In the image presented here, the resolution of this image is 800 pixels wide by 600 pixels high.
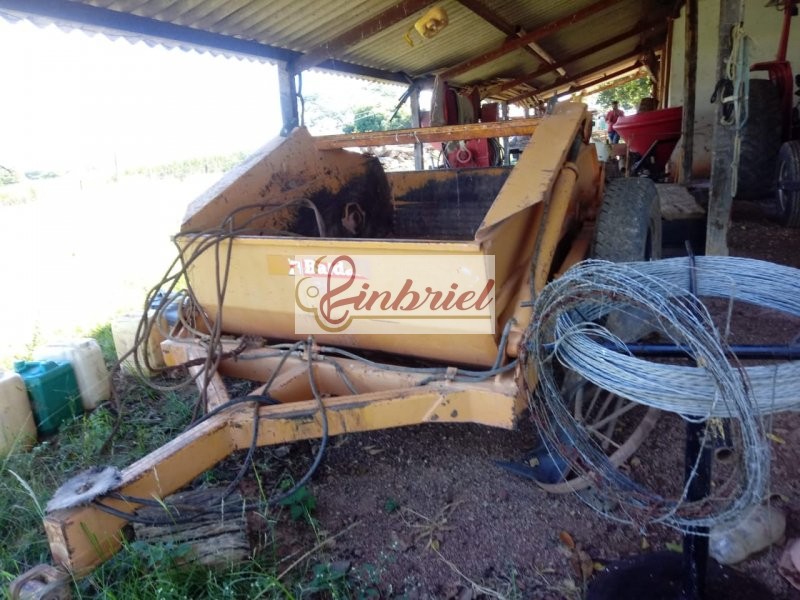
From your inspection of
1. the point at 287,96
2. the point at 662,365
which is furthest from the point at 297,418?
the point at 287,96

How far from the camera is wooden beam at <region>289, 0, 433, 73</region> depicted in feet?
19.0

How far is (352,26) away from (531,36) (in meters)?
3.78

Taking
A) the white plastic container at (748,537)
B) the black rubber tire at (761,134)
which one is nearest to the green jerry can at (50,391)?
the white plastic container at (748,537)

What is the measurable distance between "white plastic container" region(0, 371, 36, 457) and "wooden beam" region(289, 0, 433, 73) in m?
4.59

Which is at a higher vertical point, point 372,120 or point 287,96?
point 372,120

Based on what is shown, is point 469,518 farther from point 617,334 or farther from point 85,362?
point 85,362

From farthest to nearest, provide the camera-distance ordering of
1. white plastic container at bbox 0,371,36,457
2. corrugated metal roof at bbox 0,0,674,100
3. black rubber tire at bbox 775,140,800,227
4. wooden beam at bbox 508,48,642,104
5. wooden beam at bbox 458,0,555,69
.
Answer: wooden beam at bbox 508,48,642,104 < wooden beam at bbox 458,0,555,69 < black rubber tire at bbox 775,140,800,227 < corrugated metal roof at bbox 0,0,674,100 < white plastic container at bbox 0,371,36,457

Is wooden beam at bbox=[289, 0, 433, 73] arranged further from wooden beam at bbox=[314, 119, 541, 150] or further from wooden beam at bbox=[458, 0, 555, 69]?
wooden beam at bbox=[314, 119, 541, 150]

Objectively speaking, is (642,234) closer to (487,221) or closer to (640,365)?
(487,221)

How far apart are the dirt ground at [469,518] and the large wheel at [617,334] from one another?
0.43 feet

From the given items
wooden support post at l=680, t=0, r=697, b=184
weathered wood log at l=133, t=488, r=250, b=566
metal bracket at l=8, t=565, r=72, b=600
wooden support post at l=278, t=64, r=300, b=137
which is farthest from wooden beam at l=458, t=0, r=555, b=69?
metal bracket at l=8, t=565, r=72, b=600

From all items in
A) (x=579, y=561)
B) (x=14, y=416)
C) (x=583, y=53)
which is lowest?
(x=579, y=561)

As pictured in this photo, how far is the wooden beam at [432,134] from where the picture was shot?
8.00 feet

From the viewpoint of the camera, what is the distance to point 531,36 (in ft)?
27.9
